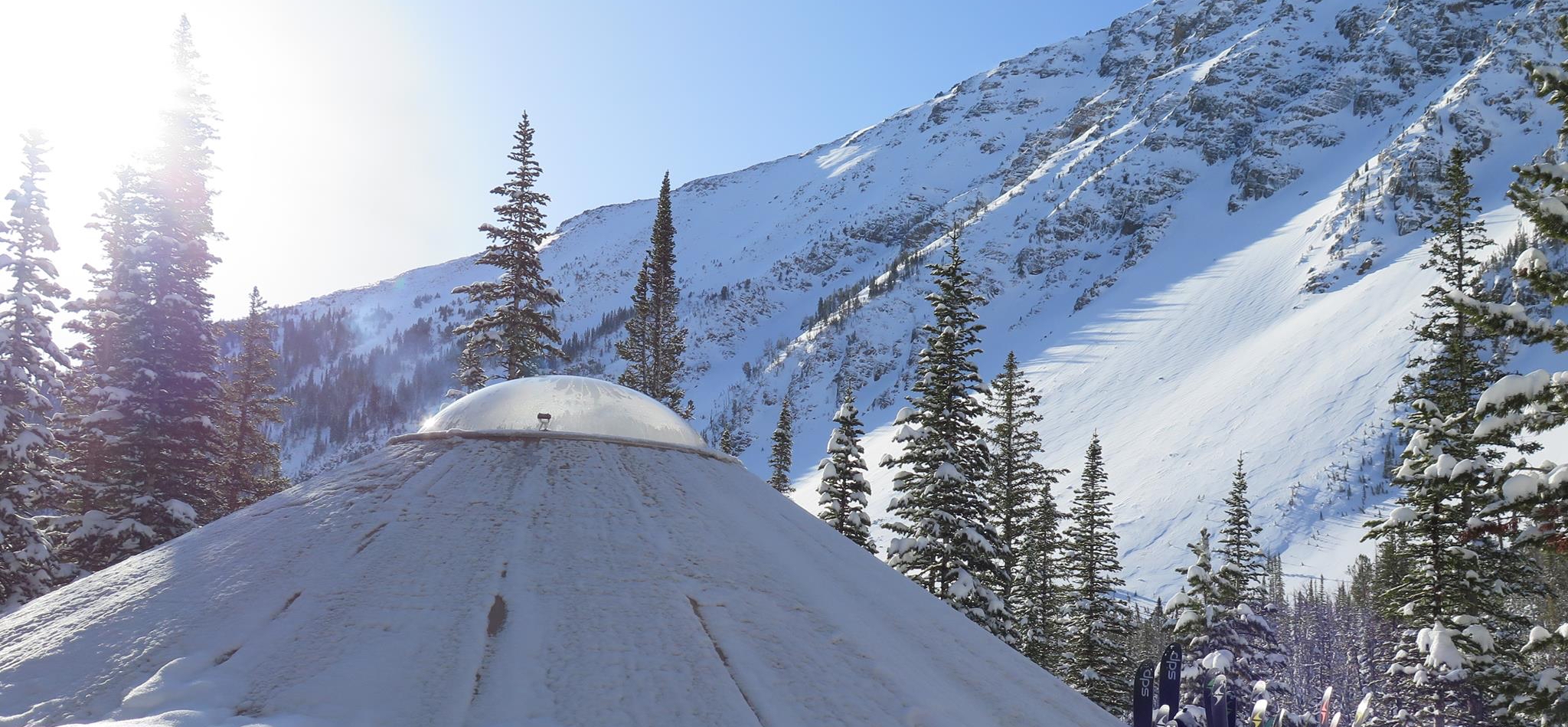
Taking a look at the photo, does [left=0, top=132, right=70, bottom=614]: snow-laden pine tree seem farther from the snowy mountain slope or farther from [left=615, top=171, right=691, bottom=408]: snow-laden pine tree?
the snowy mountain slope

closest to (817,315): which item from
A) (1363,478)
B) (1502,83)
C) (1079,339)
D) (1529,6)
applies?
(1079,339)

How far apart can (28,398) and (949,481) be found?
17599mm

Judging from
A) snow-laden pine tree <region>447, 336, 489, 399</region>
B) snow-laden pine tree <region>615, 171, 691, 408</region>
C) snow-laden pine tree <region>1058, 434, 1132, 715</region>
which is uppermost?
snow-laden pine tree <region>615, 171, 691, 408</region>

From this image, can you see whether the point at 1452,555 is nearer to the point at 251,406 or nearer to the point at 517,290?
the point at 517,290

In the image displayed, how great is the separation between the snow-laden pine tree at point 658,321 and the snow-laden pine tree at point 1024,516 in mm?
10014

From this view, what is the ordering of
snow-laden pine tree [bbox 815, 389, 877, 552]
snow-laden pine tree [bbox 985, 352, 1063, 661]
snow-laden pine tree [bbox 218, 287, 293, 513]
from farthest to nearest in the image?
snow-laden pine tree [bbox 985, 352, 1063, 661] → snow-laden pine tree [bbox 815, 389, 877, 552] → snow-laden pine tree [bbox 218, 287, 293, 513]

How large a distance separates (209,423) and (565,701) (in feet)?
50.6

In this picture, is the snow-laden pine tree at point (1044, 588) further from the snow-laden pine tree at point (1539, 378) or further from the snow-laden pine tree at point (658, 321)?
the snow-laden pine tree at point (1539, 378)

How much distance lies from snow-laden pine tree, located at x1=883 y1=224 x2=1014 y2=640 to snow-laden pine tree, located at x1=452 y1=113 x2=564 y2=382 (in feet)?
29.8

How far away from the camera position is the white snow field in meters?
3.82

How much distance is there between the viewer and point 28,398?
14469 millimetres

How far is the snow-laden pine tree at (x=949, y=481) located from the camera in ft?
58.2

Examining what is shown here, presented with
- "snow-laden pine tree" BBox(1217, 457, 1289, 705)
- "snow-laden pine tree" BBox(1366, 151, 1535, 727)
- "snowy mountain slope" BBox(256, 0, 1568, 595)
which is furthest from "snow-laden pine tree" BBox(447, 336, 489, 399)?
"snowy mountain slope" BBox(256, 0, 1568, 595)

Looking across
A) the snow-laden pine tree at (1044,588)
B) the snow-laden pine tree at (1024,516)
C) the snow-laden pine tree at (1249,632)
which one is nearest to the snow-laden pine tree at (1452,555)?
the snow-laden pine tree at (1249,632)
